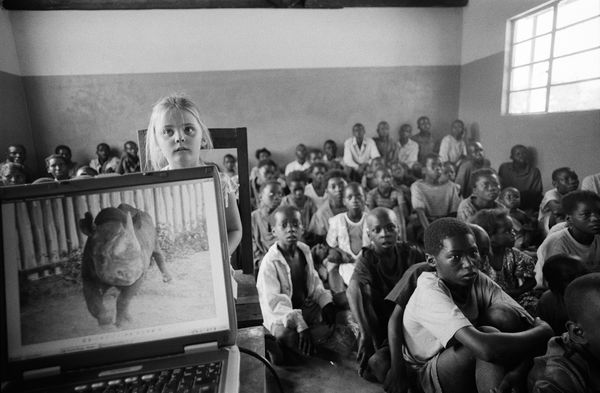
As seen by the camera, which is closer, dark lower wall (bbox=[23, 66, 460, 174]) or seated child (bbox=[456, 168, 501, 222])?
seated child (bbox=[456, 168, 501, 222])

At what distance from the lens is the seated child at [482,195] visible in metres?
2.89

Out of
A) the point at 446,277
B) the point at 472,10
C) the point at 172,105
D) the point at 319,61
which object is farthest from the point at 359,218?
the point at 472,10

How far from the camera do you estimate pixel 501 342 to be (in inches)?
45.4

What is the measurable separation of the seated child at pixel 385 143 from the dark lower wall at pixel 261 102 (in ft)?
0.81

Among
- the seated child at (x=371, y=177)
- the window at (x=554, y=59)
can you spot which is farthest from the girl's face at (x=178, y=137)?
the window at (x=554, y=59)

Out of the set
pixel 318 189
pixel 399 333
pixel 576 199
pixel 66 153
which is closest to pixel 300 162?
pixel 318 189

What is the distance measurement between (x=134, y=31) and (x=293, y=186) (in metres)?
4.25

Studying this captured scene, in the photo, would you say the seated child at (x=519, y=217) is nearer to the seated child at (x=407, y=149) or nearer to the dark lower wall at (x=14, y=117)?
the seated child at (x=407, y=149)

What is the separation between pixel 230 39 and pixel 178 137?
5369 millimetres

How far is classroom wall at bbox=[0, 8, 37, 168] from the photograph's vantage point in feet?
17.3

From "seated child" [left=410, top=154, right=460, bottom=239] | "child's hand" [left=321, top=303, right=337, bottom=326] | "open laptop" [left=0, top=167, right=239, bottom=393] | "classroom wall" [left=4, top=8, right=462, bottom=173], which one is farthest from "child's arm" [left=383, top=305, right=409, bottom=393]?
"classroom wall" [left=4, top=8, right=462, bottom=173]

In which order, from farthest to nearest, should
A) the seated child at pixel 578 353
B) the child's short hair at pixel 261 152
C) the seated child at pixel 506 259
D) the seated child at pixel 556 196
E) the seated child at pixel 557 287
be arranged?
the child's short hair at pixel 261 152 < the seated child at pixel 556 196 < the seated child at pixel 506 259 < the seated child at pixel 557 287 < the seated child at pixel 578 353

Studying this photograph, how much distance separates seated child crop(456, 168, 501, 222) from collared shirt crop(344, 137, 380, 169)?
9.57 feet

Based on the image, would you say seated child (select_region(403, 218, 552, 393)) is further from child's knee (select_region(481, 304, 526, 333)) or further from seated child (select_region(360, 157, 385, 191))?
seated child (select_region(360, 157, 385, 191))
